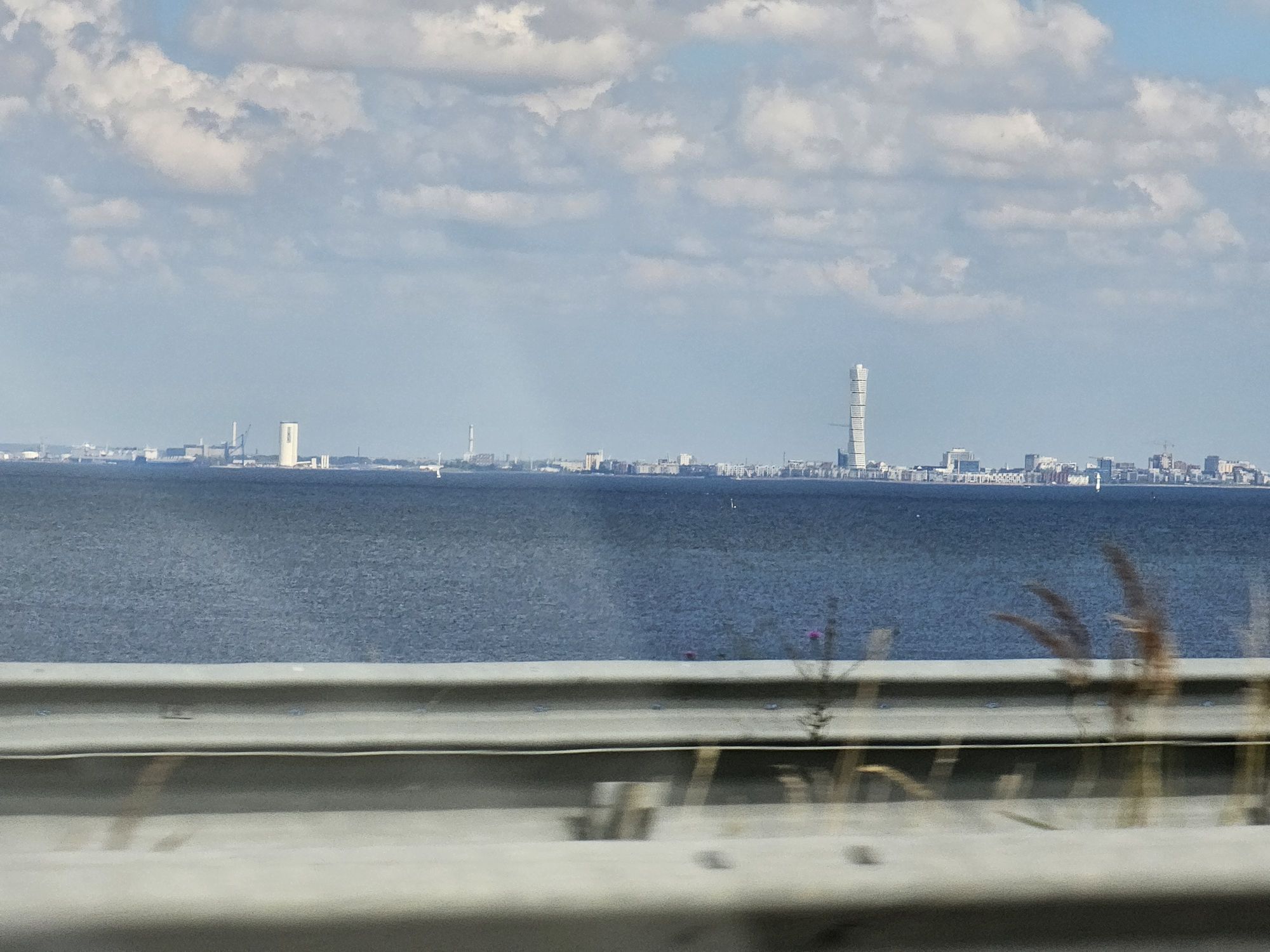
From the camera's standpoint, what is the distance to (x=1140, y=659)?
3.64 metres

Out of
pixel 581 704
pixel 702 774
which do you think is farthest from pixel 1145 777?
pixel 581 704

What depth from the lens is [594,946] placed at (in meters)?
2.27

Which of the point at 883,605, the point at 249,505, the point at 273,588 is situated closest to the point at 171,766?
the point at 273,588

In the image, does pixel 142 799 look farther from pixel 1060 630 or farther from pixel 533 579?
pixel 533 579

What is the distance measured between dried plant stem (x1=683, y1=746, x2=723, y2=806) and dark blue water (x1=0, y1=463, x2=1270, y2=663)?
1.86 ft

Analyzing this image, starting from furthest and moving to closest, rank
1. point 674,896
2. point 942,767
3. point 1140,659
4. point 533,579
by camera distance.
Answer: point 533,579 → point 942,767 → point 1140,659 → point 674,896

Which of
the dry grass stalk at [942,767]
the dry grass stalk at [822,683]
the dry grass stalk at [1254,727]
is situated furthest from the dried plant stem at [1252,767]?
the dry grass stalk at [822,683]

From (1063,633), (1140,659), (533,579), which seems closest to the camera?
(1140,659)

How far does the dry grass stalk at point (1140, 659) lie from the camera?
3.46 m

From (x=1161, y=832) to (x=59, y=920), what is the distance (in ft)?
5.25

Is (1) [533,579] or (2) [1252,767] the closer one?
(2) [1252,767]

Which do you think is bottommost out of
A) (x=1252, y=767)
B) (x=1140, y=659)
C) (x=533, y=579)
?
(x=533, y=579)

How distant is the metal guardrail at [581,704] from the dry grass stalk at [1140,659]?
1.53ft

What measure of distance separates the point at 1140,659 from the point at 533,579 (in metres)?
52.7
